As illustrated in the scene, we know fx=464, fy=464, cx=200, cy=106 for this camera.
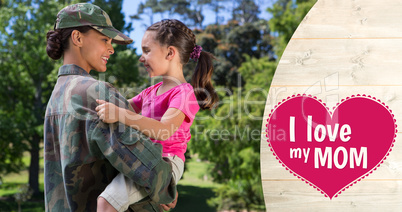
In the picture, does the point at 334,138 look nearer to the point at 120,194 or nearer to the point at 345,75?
the point at 345,75

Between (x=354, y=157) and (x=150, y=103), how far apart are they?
4.25 ft

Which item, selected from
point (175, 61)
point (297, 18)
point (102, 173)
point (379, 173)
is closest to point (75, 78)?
point (102, 173)

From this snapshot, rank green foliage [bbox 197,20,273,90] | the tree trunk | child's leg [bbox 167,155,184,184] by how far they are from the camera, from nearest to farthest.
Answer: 1. child's leg [bbox 167,155,184,184]
2. the tree trunk
3. green foliage [bbox 197,20,273,90]

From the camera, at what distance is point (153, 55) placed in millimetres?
1911

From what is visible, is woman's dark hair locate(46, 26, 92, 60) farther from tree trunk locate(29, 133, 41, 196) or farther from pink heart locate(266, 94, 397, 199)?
tree trunk locate(29, 133, 41, 196)

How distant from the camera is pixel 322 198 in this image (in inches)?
103

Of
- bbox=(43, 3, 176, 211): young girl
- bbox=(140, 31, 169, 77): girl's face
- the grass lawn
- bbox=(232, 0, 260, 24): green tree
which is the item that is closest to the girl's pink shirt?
bbox=(140, 31, 169, 77): girl's face

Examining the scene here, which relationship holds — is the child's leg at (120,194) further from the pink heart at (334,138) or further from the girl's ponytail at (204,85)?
the pink heart at (334,138)

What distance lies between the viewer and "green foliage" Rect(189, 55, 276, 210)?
12766 mm

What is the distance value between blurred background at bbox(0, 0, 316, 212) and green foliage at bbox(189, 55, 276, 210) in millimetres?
28

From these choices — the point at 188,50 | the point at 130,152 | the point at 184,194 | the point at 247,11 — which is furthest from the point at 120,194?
the point at 247,11

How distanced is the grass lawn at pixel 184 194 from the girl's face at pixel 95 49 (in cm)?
1411

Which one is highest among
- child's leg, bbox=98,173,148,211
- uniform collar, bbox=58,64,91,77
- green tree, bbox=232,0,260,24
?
green tree, bbox=232,0,260,24

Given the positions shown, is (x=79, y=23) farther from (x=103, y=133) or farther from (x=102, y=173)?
(x=102, y=173)
